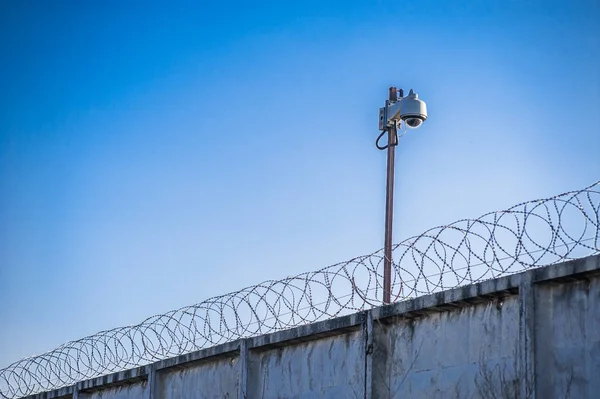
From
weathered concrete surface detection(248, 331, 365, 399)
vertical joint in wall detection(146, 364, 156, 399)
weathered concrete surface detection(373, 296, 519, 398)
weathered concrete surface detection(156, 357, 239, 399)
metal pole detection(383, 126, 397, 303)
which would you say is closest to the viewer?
weathered concrete surface detection(373, 296, 519, 398)

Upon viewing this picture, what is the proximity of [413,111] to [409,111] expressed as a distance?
0.19 ft

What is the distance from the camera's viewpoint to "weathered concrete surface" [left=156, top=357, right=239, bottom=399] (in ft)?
49.6

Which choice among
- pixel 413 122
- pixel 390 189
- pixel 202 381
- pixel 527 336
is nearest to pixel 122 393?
pixel 202 381

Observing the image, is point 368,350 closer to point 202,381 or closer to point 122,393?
point 202,381

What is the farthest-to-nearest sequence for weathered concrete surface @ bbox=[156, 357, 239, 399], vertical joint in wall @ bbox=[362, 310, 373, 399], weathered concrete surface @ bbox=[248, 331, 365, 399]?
weathered concrete surface @ bbox=[156, 357, 239, 399]
weathered concrete surface @ bbox=[248, 331, 365, 399]
vertical joint in wall @ bbox=[362, 310, 373, 399]

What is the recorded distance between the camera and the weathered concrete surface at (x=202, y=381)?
15.1 meters

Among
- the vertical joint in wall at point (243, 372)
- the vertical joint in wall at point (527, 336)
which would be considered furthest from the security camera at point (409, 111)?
the vertical joint in wall at point (527, 336)

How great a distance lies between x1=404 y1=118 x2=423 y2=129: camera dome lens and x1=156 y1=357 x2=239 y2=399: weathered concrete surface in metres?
4.16

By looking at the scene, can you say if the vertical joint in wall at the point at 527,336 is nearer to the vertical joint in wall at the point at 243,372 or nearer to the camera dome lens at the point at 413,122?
the vertical joint in wall at the point at 243,372

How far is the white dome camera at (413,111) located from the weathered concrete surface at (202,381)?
13.8ft

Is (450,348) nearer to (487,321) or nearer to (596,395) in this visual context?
(487,321)

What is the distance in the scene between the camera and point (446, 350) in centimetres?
1179

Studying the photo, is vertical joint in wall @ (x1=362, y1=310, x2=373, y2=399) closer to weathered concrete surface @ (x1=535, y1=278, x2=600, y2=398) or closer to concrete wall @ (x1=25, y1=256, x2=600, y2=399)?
concrete wall @ (x1=25, y1=256, x2=600, y2=399)

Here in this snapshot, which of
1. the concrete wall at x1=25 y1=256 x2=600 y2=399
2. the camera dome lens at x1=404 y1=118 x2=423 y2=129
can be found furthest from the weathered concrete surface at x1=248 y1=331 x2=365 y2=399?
the camera dome lens at x1=404 y1=118 x2=423 y2=129
